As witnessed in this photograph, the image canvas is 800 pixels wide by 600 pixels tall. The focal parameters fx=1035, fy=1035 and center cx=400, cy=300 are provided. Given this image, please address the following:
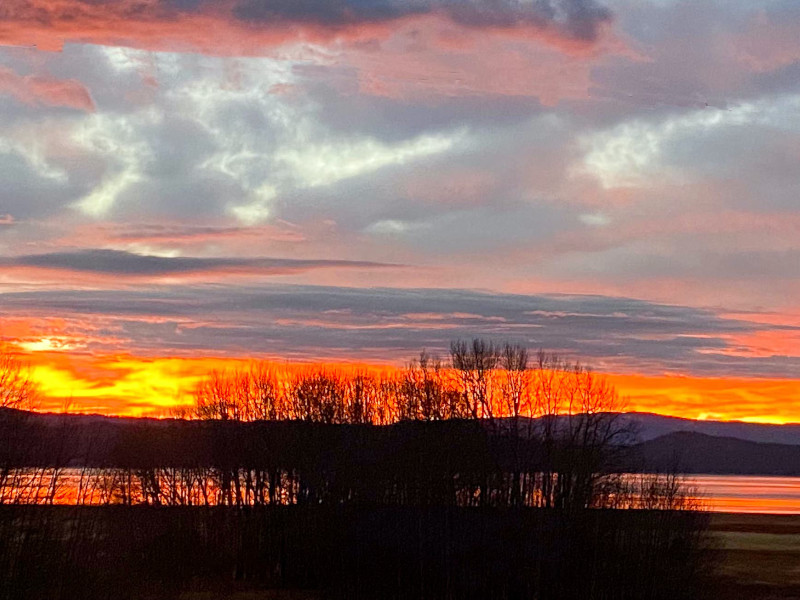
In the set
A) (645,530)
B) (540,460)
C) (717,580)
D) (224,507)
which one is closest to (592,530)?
(645,530)

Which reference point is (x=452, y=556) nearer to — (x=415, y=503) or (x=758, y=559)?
(x=415, y=503)

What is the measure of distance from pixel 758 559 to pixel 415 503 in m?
26.7

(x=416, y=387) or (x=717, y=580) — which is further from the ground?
(x=416, y=387)

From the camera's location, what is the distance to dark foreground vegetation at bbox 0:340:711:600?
47438 mm

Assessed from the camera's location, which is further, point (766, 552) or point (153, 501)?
point (766, 552)

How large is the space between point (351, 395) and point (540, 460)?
1575 cm

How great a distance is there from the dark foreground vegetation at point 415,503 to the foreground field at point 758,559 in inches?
152

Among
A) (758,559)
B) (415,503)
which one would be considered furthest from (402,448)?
(758,559)

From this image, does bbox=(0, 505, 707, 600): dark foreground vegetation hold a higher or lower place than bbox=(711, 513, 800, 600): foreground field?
higher

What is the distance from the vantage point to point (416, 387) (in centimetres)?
5862

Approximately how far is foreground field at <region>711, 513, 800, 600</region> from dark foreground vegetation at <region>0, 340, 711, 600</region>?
3869 millimetres

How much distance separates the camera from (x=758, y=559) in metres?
65.4

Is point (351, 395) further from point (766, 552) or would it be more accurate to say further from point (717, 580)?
point (766, 552)

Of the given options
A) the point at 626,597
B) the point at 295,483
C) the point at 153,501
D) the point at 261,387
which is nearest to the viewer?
the point at 626,597
